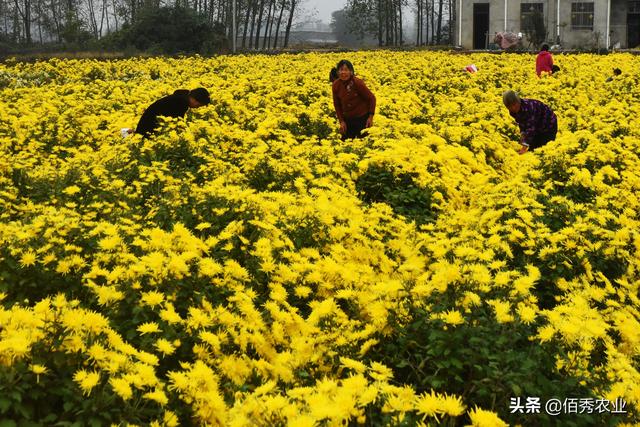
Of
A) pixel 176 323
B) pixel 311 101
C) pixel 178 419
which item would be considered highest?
pixel 311 101

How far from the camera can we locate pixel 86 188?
688cm

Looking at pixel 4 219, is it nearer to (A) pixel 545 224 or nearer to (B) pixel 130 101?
(A) pixel 545 224

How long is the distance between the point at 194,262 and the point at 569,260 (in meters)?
2.97

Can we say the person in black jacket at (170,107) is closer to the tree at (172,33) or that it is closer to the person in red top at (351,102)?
the person in red top at (351,102)

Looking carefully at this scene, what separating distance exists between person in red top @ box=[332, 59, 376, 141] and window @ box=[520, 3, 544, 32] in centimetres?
3860

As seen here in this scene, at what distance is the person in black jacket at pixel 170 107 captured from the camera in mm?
9203

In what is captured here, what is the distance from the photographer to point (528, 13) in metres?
45.2

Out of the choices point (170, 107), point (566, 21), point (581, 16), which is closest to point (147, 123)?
point (170, 107)

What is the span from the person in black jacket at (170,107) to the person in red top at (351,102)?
6.86 ft

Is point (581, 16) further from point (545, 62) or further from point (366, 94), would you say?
point (366, 94)

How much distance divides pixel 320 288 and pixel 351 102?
584 cm

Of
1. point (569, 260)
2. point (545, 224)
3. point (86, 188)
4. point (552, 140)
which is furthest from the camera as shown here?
point (552, 140)

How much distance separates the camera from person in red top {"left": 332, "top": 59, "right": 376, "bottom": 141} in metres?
9.53

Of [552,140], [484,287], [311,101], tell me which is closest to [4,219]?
[484,287]
